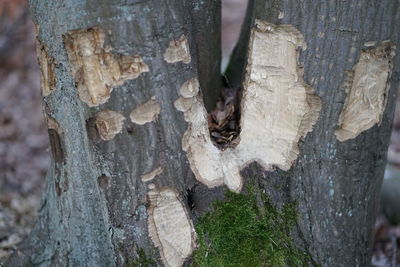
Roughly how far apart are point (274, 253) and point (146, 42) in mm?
1083

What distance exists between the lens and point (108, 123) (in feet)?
6.41

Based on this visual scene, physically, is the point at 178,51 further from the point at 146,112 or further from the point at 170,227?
the point at 170,227

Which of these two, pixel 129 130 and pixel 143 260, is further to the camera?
pixel 143 260

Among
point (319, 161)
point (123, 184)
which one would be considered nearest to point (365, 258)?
point (319, 161)

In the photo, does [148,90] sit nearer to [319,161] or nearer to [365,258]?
[319,161]

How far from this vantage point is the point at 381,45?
77.2 inches

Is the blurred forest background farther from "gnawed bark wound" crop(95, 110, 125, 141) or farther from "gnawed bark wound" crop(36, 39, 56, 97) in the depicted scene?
"gnawed bark wound" crop(95, 110, 125, 141)

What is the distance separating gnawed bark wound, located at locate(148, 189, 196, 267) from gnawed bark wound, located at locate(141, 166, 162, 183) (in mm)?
57

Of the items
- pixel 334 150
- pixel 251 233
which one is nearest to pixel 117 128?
pixel 251 233

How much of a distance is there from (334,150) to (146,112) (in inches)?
31.7

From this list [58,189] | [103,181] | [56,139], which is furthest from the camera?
[58,189]

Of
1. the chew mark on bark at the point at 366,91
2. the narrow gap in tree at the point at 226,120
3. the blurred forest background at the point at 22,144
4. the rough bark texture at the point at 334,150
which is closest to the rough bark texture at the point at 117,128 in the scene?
the narrow gap in tree at the point at 226,120

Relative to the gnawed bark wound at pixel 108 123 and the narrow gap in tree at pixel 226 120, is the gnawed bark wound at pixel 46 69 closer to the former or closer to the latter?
the gnawed bark wound at pixel 108 123

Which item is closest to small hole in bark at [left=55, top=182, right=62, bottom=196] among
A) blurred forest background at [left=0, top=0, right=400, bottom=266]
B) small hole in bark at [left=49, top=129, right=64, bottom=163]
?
small hole in bark at [left=49, top=129, right=64, bottom=163]
